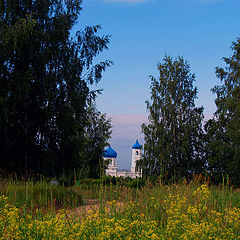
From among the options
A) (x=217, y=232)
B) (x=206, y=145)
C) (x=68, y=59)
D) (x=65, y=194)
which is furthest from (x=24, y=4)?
(x=217, y=232)

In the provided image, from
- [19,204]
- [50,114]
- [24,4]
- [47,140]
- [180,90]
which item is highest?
[24,4]

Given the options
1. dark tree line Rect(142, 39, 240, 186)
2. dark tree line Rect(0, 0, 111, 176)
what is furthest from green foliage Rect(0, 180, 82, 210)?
dark tree line Rect(142, 39, 240, 186)

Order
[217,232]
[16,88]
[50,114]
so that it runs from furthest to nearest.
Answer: [50,114] < [16,88] < [217,232]

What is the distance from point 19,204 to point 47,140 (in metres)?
11.0

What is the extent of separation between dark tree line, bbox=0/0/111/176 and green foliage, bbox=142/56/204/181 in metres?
6.53

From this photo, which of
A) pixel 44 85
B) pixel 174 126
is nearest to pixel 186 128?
pixel 174 126

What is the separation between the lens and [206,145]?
26.3 meters

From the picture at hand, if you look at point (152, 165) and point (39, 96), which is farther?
point (152, 165)

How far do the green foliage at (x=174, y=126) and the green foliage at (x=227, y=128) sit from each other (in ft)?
4.00

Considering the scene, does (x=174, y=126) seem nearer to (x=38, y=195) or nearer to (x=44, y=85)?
(x=44, y=85)

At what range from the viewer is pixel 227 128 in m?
23.7

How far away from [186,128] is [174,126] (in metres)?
1.02

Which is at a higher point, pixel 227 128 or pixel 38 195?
pixel 227 128

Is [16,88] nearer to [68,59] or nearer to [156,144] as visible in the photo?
[68,59]
